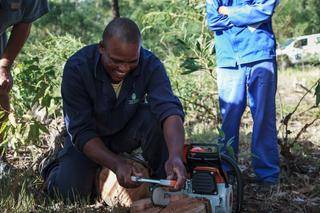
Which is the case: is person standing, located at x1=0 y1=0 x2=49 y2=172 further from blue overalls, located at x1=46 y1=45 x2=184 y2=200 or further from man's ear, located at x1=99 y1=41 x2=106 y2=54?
man's ear, located at x1=99 y1=41 x2=106 y2=54

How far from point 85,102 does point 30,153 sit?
147 centimetres

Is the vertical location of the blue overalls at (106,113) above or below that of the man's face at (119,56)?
below

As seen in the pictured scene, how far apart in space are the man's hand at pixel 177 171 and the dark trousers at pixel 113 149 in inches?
22.7

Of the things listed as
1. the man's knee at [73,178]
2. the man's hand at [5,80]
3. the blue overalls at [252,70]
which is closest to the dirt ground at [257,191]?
the man's knee at [73,178]

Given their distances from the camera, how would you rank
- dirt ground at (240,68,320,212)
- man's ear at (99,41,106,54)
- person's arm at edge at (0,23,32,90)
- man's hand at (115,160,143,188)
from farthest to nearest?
person's arm at edge at (0,23,32,90)
dirt ground at (240,68,320,212)
man's ear at (99,41,106,54)
man's hand at (115,160,143,188)

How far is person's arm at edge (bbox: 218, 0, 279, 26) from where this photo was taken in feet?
12.0

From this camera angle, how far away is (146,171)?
329cm

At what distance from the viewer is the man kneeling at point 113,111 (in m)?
2.88

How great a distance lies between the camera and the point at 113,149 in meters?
3.41

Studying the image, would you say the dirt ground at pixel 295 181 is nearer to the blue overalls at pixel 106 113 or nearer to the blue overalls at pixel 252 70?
the blue overalls at pixel 252 70

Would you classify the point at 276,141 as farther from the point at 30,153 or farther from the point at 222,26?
the point at 30,153

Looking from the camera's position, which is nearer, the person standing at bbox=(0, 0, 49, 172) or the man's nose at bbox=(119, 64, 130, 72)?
the man's nose at bbox=(119, 64, 130, 72)

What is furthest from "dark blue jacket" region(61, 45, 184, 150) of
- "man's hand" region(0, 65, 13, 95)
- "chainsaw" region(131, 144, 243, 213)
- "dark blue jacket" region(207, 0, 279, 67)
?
"dark blue jacket" region(207, 0, 279, 67)

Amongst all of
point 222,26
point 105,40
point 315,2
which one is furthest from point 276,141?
point 315,2
